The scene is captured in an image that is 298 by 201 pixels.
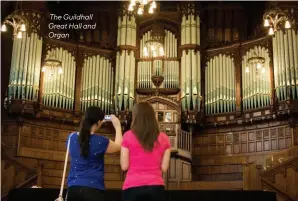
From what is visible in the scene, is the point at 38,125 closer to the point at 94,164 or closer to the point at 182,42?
the point at 182,42

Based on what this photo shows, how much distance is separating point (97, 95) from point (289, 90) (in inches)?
225

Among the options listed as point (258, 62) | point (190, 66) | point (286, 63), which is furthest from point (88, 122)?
point (190, 66)

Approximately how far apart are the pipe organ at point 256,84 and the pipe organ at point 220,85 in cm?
39

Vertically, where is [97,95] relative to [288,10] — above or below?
below

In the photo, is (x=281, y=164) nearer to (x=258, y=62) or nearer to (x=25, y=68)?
(x=258, y=62)

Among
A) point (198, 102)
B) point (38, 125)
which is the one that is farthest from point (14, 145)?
point (198, 102)

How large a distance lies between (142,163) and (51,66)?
1068cm

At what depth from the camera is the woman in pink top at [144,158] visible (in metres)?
3.85

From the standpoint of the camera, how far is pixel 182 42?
601 inches

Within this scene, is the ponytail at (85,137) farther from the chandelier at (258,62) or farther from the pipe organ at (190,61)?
the pipe organ at (190,61)

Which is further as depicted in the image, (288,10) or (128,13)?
(128,13)

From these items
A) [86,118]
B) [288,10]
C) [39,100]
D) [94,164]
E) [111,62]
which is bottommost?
[94,164]

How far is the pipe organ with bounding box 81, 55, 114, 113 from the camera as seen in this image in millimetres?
14746

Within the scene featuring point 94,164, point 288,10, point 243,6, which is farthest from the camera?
point 243,6
